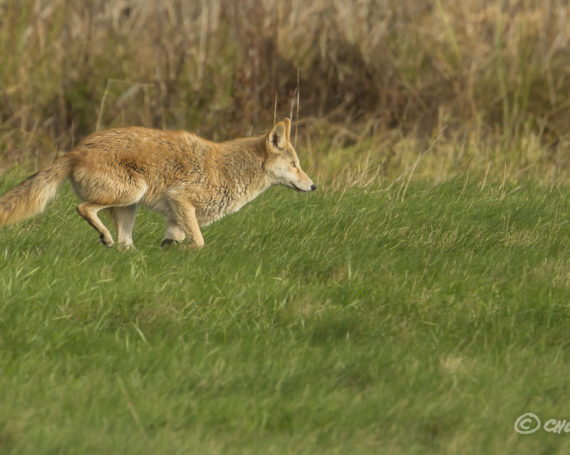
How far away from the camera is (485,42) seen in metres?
12.6

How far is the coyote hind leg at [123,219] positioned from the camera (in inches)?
284

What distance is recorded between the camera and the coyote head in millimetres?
7824

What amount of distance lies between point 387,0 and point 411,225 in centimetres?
608

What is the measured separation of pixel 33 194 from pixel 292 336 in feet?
8.23

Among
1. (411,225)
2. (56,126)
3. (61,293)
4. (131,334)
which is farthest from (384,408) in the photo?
(56,126)

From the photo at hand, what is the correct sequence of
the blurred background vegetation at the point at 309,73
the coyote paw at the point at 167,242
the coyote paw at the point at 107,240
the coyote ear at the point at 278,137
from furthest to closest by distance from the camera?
the blurred background vegetation at the point at 309,73, the coyote ear at the point at 278,137, the coyote paw at the point at 167,242, the coyote paw at the point at 107,240

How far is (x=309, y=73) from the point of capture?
40.5ft

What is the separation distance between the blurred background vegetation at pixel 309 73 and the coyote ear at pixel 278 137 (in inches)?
109

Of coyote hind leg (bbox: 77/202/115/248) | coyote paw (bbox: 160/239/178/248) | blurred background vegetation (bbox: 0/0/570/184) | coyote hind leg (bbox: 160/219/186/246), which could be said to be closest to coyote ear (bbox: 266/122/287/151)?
coyote hind leg (bbox: 160/219/186/246)

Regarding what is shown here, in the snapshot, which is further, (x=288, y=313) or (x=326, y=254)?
(x=326, y=254)

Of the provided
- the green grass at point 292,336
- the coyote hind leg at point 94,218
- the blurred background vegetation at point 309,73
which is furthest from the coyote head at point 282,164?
the blurred background vegetation at point 309,73

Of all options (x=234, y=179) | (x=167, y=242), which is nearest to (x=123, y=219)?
(x=167, y=242)

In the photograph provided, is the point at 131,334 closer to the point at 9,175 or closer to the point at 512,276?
the point at 512,276

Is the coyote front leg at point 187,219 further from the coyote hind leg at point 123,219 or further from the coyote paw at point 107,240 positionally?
the coyote paw at point 107,240
